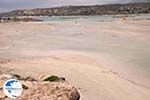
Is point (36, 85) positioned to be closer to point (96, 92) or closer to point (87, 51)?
point (96, 92)

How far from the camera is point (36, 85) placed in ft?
29.1

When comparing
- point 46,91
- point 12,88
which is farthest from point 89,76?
point 12,88

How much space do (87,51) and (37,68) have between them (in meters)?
7.97

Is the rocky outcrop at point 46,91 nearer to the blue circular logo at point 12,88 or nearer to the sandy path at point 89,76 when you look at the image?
the blue circular logo at point 12,88

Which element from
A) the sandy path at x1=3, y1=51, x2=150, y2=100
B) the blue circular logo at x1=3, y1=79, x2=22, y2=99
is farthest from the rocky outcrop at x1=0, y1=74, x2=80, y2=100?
the sandy path at x1=3, y1=51, x2=150, y2=100

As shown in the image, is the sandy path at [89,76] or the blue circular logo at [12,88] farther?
the sandy path at [89,76]

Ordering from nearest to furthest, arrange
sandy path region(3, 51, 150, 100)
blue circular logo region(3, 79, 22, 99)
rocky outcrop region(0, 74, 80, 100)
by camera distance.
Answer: blue circular logo region(3, 79, 22, 99) → rocky outcrop region(0, 74, 80, 100) → sandy path region(3, 51, 150, 100)

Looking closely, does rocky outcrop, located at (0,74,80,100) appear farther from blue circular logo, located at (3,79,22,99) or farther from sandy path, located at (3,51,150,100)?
sandy path, located at (3,51,150,100)

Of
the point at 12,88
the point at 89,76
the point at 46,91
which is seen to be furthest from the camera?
the point at 89,76

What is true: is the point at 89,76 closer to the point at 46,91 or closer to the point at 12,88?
the point at 46,91

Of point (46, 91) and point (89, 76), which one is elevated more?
point (46, 91)

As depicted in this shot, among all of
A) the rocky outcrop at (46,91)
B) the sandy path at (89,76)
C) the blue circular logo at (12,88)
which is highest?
the blue circular logo at (12,88)

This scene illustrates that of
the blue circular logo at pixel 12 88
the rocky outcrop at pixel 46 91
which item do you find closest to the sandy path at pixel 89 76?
the rocky outcrop at pixel 46 91

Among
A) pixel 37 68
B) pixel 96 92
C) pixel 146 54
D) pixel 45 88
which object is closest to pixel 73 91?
pixel 45 88
